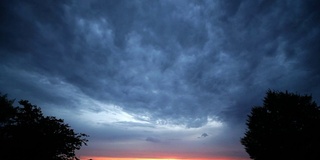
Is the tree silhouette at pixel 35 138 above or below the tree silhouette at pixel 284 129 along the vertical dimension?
below

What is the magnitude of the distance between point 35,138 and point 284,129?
28163 mm

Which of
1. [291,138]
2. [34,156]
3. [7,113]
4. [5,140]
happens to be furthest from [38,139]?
[291,138]

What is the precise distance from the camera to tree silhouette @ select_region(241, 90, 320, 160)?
1858cm

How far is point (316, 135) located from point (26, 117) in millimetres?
32351

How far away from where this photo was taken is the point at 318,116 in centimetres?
2003

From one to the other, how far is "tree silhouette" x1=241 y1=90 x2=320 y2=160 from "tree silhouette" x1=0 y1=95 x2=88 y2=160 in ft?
75.9

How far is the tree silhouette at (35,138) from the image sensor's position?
44.8 ft

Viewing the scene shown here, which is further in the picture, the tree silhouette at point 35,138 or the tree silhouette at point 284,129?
the tree silhouette at point 284,129

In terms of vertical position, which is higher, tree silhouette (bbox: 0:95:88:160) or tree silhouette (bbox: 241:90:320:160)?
tree silhouette (bbox: 241:90:320:160)

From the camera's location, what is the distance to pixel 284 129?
65.4 feet

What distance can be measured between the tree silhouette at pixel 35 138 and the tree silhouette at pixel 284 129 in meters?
23.1

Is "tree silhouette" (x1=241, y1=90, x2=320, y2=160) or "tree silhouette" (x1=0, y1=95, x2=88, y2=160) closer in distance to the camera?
"tree silhouette" (x1=0, y1=95, x2=88, y2=160)

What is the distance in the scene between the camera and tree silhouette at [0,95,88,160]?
44.8ft

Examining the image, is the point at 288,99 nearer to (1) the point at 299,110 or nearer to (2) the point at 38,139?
(1) the point at 299,110
